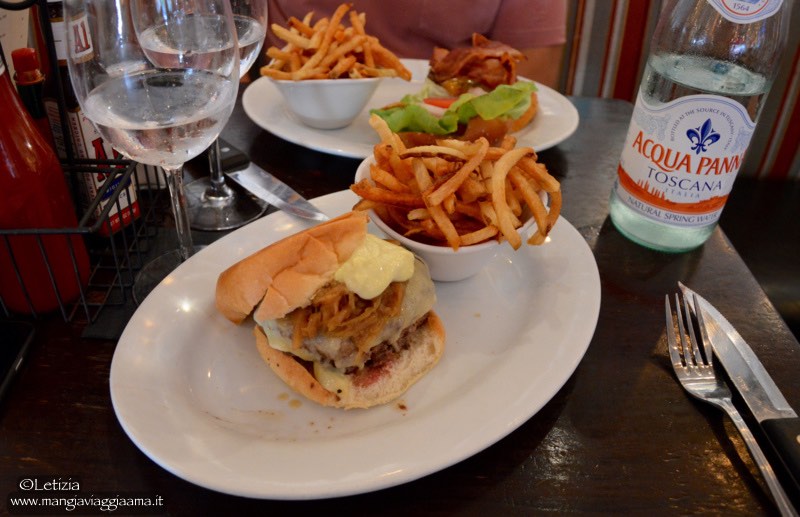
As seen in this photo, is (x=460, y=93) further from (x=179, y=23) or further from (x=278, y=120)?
(x=179, y=23)

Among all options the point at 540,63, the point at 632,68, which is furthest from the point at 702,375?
the point at 632,68

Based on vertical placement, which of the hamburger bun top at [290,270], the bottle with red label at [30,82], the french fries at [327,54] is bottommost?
the hamburger bun top at [290,270]

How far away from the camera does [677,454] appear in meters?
0.89

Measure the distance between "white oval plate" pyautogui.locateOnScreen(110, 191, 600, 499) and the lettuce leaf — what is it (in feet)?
1.83

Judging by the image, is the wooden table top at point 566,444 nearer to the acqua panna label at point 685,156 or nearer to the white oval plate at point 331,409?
the white oval plate at point 331,409

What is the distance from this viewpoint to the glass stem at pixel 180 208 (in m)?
1.11

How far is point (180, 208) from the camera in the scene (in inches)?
45.0

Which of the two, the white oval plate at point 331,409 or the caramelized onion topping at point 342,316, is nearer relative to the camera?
the white oval plate at point 331,409

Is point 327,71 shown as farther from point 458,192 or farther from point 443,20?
point 443,20

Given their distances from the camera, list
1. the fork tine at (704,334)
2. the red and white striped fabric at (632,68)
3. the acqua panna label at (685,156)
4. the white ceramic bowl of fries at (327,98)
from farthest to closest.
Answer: the red and white striped fabric at (632,68) < the white ceramic bowl of fries at (327,98) < the acqua panna label at (685,156) < the fork tine at (704,334)

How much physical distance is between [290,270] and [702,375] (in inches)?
28.6

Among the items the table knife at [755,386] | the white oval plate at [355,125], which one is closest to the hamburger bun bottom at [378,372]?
the table knife at [755,386]

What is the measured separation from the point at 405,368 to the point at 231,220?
2.18 ft

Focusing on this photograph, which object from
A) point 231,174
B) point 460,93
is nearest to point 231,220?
point 231,174
